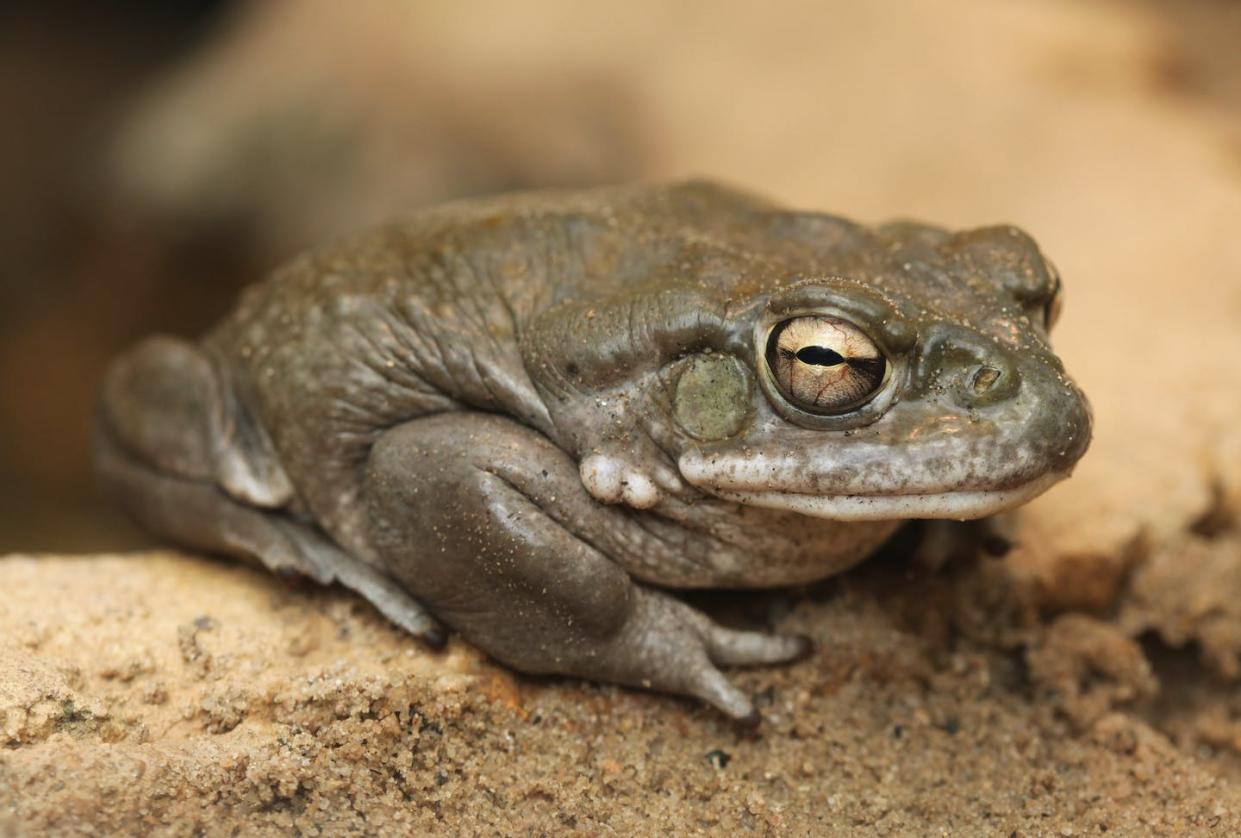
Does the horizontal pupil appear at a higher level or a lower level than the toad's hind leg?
higher

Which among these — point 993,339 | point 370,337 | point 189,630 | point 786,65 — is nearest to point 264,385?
point 370,337

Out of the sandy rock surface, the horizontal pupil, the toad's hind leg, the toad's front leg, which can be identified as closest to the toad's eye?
the horizontal pupil

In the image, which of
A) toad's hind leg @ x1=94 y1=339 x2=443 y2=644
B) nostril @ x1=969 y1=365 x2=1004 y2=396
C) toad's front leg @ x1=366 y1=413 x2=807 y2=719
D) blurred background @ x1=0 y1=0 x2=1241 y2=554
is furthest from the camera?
blurred background @ x1=0 y1=0 x2=1241 y2=554

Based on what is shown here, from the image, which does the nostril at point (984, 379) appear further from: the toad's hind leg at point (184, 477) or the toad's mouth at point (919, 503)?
the toad's hind leg at point (184, 477)

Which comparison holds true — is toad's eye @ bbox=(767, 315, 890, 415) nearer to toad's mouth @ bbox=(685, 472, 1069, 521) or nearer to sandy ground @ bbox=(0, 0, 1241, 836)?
toad's mouth @ bbox=(685, 472, 1069, 521)

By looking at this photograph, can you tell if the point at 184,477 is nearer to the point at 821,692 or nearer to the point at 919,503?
the point at 821,692

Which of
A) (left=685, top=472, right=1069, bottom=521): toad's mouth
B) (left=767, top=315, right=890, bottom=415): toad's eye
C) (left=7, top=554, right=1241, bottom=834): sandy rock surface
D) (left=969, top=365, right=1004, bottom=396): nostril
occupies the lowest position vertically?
(left=7, top=554, right=1241, bottom=834): sandy rock surface

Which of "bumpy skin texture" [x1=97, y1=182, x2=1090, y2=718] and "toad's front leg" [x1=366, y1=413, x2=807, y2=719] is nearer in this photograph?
"bumpy skin texture" [x1=97, y1=182, x2=1090, y2=718]

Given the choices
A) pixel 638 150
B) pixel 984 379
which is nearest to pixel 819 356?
pixel 984 379
